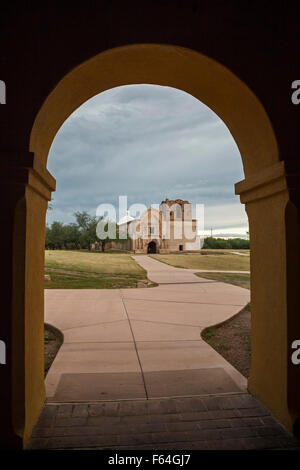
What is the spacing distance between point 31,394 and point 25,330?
2.12ft

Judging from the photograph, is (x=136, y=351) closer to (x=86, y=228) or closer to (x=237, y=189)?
(x=237, y=189)

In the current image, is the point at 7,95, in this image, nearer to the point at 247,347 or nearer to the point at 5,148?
the point at 5,148

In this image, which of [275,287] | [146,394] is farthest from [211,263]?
[275,287]

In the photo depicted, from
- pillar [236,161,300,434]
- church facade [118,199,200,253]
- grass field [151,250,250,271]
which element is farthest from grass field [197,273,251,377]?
church facade [118,199,200,253]

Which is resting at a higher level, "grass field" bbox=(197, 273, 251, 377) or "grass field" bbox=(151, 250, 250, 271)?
"grass field" bbox=(197, 273, 251, 377)

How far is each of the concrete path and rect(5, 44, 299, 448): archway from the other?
0.63 meters

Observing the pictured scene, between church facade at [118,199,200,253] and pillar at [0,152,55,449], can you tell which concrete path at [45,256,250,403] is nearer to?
pillar at [0,152,55,449]

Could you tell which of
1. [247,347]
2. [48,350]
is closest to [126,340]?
[48,350]

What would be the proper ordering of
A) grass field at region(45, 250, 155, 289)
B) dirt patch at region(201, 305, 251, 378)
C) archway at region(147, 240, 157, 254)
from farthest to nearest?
archway at region(147, 240, 157, 254)
grass field at region(45, 250, 155, 289)
dirt patch at region(201, 305, 251, 378)

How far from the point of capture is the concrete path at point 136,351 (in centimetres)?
338

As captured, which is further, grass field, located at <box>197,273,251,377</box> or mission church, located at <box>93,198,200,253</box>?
mission church, located at <box>93,198,200,253</box>

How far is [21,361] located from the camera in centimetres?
245

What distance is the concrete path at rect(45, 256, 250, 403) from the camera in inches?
133
